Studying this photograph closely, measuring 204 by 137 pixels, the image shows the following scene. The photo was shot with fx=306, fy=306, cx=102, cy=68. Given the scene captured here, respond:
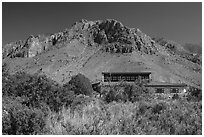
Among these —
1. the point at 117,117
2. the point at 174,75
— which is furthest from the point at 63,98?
the point at 174,75

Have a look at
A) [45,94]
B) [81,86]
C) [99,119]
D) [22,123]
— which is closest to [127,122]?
[99,119]

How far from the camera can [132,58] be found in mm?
123125

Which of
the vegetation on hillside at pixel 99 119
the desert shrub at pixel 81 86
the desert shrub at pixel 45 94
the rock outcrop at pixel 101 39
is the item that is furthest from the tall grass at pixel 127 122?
the rock outcrop at pixel 101 39

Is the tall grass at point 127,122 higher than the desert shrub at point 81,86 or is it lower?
higher

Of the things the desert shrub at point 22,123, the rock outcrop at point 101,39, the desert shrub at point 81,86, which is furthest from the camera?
the rock outcrop at point 101,39

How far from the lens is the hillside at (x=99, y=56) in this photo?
112875mm

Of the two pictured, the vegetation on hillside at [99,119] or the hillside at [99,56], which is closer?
the vegetation on hillside at [99,119]

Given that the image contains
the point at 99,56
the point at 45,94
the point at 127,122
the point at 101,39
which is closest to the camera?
the point at 127,122

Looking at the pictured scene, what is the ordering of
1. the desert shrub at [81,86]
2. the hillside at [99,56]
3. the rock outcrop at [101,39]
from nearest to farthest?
the desert shrub at [81,86] < the hillside at [99,56] < the rock outcrop at [101,39]

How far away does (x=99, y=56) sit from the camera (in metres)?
130

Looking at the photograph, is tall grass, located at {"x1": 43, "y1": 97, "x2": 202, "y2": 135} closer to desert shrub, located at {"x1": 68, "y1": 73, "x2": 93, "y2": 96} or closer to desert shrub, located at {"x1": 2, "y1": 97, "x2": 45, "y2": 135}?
Answer: desert shrub, located at {"x1": 2, "y1": 97, "x2": 45, "y2": 135}

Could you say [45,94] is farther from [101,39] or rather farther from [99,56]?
[101,39]

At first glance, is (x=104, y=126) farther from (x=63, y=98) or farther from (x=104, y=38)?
(x=104, y=38)

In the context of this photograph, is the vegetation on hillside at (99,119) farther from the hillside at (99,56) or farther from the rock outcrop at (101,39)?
the rock outcrop at (101,39)
